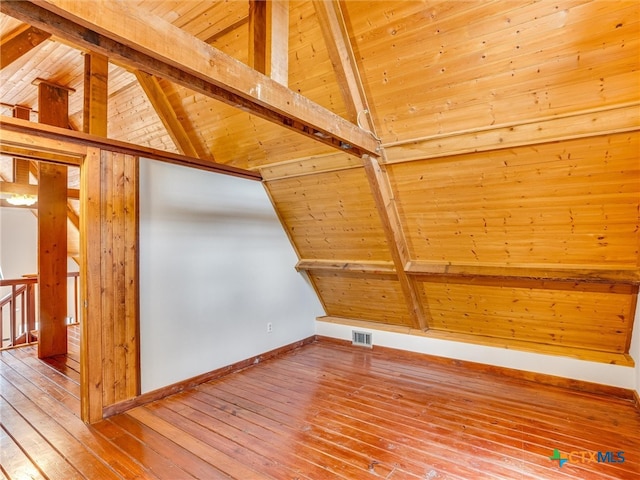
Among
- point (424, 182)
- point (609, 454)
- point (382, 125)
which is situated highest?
point (382, 125)

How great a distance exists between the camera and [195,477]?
209 cm

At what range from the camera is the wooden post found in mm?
4156

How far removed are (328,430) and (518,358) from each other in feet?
7.45

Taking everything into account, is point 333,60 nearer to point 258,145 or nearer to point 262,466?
point 258,145

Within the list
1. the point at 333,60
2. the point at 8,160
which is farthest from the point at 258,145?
the point at 8,160

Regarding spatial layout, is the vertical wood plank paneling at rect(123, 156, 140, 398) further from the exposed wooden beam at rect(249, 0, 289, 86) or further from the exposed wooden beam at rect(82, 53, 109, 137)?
the exposed wooden beam at rect(249, 0, 289, 86)

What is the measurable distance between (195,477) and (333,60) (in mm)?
2994

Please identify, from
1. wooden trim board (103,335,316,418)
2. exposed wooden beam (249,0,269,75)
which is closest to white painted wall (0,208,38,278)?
wooden trim board (103,335,316,418)

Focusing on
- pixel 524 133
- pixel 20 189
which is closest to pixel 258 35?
pixel 524 133

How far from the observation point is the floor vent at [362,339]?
4.64 metres

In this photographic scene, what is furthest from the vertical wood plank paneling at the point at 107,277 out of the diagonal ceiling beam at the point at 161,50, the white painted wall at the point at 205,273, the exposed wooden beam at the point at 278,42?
the exposed wooden beam at the point at 278,42

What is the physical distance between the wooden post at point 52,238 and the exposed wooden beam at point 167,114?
1173 mm

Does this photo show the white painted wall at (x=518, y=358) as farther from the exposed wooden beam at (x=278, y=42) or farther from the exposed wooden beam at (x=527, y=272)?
the exposed wooden beam at (x=278, y=42)

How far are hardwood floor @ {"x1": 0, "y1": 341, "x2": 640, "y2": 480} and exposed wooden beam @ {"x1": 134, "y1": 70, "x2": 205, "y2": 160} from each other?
2.87m
